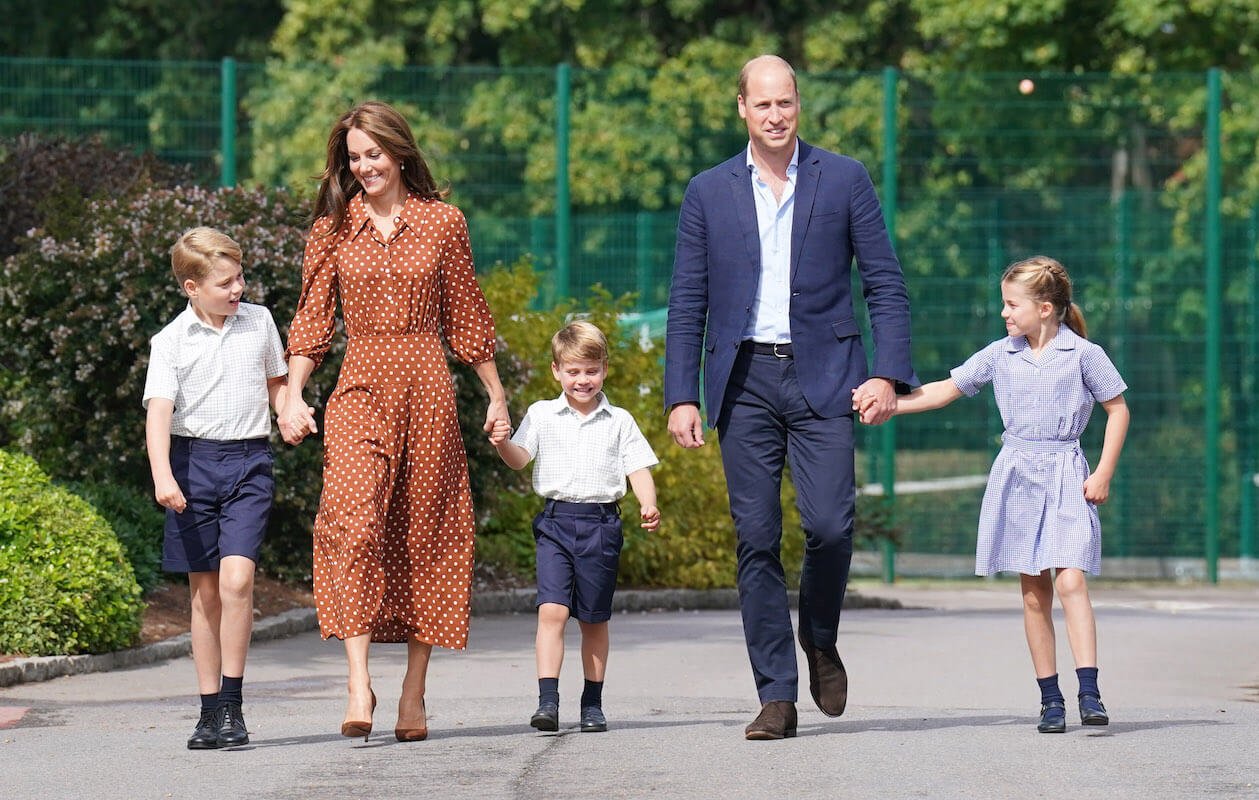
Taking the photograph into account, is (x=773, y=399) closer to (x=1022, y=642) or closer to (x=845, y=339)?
(x=845, y=339)

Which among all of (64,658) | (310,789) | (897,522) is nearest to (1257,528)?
(897,522)

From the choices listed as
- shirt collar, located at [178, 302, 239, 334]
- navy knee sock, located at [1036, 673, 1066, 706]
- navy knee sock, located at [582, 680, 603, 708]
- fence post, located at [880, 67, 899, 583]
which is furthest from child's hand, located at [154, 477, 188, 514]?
fence post, located at [880, 67, 899, 583]

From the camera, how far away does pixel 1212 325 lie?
671 inches

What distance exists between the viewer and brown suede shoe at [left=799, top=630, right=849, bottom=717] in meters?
7.07

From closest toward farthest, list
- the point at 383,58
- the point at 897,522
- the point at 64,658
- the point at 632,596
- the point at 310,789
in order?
the point at 310,789 → the point at 64,658 → the point at 632,596 → the point at 897,522 → the point at 383,58

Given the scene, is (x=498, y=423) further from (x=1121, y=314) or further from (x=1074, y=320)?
(x=1121, y=314)

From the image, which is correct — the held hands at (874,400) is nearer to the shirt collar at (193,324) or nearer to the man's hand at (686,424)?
the man's hand at (686,424)

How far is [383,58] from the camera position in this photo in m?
26.0

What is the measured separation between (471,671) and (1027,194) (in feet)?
29.0

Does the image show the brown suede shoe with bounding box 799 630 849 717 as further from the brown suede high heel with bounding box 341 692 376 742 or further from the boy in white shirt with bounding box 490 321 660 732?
the brown suede high heel with bounding box 341 692 376 742

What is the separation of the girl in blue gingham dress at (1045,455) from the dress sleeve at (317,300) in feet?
6.06

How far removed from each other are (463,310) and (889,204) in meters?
10.2

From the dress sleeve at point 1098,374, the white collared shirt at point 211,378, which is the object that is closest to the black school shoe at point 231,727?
the white collared shirt at point 211,378

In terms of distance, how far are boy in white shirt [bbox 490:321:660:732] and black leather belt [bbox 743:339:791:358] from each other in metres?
0.51
